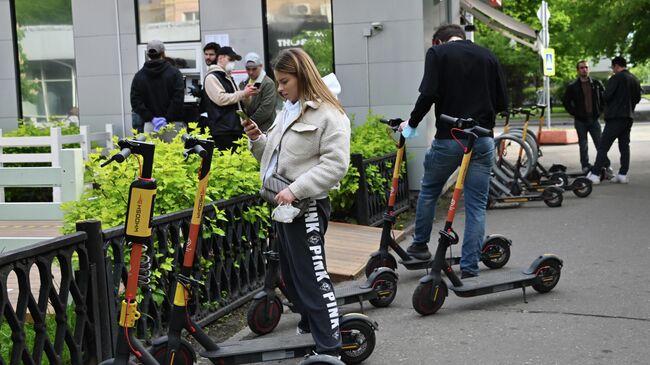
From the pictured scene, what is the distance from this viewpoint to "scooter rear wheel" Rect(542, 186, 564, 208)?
1198 centimetres

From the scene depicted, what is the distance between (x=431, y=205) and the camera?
24.5ft

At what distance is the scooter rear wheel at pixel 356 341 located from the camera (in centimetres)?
518

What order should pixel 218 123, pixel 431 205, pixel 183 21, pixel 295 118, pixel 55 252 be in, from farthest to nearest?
pixel 183 21, pixel 218 123, pixel 431 205, pixel 295 118, pixel 55 252

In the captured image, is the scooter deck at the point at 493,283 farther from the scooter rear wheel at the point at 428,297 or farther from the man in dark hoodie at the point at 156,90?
the man in dark hoodie at the point at 156,90

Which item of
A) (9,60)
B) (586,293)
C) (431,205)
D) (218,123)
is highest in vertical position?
(9,60)

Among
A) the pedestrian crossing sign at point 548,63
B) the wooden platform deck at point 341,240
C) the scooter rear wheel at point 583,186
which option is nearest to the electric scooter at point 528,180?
the scooter rear wheel at point 583,186

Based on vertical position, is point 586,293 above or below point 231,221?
below

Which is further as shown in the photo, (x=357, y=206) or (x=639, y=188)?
(x=639, y=188)

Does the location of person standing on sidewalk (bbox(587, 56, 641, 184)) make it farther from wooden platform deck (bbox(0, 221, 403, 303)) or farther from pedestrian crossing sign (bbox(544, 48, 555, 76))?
pedestrian crossing sign (bbox(544, 48, 555, 76))

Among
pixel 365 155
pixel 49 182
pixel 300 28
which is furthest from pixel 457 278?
pixel 300 28

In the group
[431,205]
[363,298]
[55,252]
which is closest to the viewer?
[55,252]

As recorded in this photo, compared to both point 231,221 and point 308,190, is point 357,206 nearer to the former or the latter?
point 231,221

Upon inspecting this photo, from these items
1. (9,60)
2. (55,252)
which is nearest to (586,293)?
(55,252)

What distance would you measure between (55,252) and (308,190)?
1.31 meters
